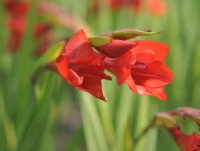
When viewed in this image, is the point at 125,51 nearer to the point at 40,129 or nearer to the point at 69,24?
the point at 40,129

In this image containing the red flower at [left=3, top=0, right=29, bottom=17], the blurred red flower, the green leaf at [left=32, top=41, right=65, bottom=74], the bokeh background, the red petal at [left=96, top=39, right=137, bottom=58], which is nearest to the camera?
the red petal at [left=96, top=39, right=137, bottom=58]

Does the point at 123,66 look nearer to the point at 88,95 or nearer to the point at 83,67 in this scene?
the point at 83,67

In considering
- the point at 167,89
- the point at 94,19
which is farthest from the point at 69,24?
the point at 94,19

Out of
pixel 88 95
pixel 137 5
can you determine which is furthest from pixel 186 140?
pixel 137 5

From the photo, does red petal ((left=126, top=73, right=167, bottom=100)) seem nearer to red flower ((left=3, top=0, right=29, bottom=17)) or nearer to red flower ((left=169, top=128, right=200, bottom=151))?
red flower ((left=169, top=128, right=200, bottom=151))

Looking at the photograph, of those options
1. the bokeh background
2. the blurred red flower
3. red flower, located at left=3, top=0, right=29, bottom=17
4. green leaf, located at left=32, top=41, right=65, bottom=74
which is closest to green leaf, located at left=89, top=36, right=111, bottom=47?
green leaf, located at left=32, top=41, right=65, bottom=74

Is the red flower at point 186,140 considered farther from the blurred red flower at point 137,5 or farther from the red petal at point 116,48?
the blurred red flower at point 137,5
